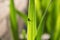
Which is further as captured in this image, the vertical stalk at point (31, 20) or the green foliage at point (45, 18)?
the green foliage at point (45, 18)

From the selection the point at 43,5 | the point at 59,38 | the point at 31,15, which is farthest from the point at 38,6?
the point at 31,15

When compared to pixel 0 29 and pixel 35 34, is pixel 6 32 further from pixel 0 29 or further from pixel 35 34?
pixel 35 34

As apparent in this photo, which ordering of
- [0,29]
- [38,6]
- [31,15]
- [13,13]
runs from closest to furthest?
[31,15] < [13,13] < [38,6] < [0,29]

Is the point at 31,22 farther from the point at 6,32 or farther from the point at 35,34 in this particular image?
the point at 6,32

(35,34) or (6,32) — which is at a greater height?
(35,34)

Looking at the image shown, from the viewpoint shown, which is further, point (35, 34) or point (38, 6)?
point (38, 6)

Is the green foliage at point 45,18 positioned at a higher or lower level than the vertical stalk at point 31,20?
lower

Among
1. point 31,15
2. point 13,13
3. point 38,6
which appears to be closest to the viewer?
point 31,15

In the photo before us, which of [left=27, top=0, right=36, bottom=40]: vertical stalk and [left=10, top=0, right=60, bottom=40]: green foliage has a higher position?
[left=27, top=0, right=36, bottom=40]: vertical stalk

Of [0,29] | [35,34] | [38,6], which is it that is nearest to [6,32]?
[0,29]

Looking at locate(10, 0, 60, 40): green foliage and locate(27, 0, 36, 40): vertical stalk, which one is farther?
locate(10, 0, 60, 40): green foliage
